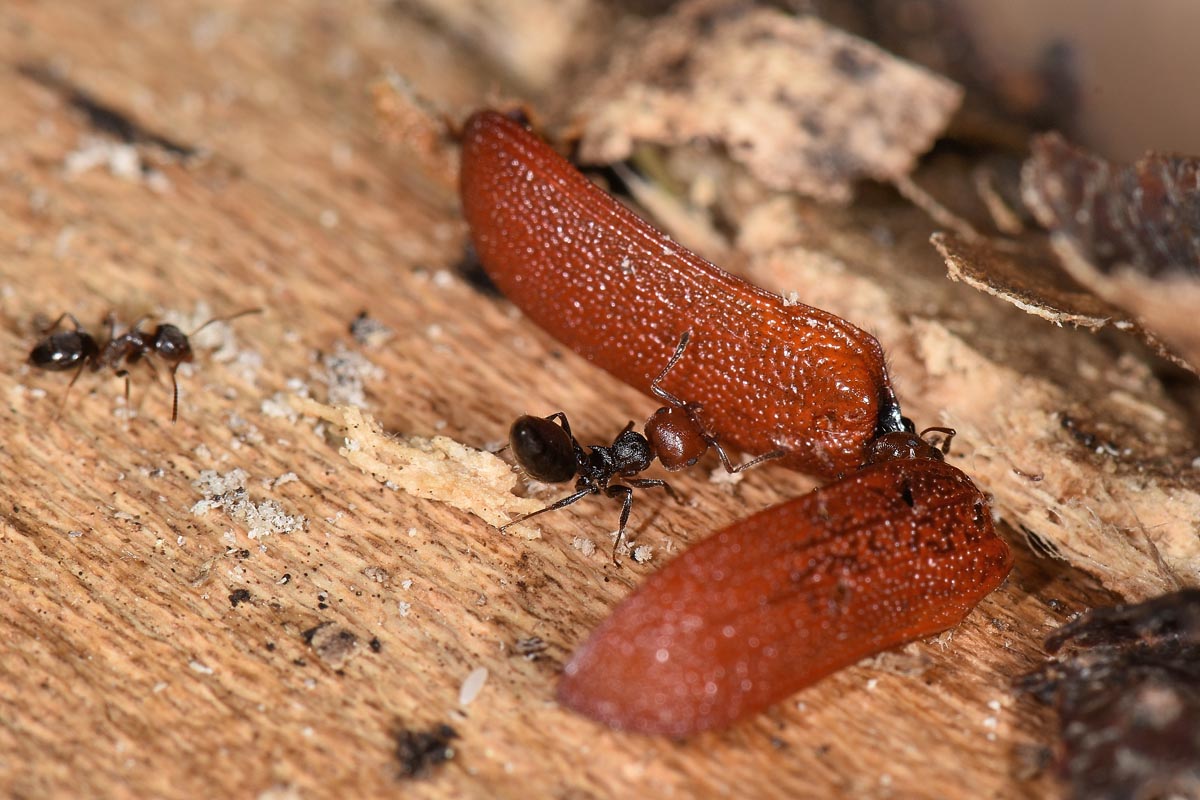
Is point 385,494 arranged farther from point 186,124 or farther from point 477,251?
point 186,124

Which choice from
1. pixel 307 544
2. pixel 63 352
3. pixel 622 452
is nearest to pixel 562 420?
pixel 622 452

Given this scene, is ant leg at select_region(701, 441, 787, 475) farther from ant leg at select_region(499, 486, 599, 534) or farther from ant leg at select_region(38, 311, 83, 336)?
ant leg at select_region(38, 311, 83, 336)

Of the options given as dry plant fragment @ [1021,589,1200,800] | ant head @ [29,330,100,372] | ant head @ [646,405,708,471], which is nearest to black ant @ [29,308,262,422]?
ant head @ [29,330,100,372]

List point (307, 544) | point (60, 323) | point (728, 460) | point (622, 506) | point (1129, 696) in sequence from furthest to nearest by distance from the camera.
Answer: point (60, 323)
point (728, 460)
point (622, 506)
point (307, 544)
point (1129, 696)

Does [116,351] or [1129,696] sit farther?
[116,351]

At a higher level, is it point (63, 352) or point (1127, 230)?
point (1127, 230)

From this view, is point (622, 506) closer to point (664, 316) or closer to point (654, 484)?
point (654, 484)

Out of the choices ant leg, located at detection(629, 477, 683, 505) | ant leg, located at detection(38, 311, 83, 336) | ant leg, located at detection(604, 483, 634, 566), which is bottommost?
ant leg, located at detection(38, 311, 83, 336)

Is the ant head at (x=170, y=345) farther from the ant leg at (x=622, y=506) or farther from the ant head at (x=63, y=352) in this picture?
the ant leg at (x=622, y=506)
